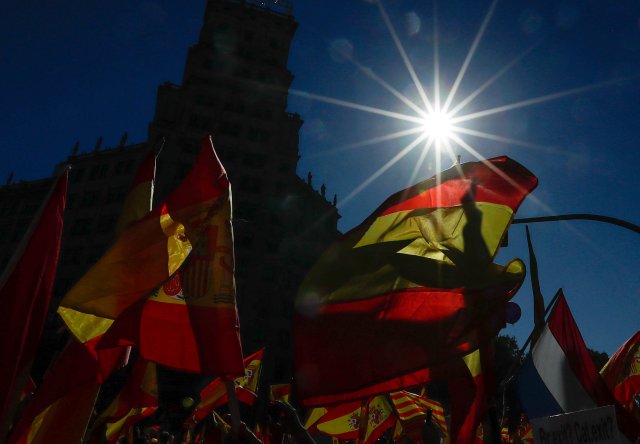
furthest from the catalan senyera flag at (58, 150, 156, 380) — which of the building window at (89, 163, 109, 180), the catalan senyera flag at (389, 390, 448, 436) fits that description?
the building window at (89, 163, 109, 180)

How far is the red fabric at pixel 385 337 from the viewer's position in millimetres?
4395

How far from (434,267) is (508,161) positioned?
1848 millimetres

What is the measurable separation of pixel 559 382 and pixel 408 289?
3.42 m

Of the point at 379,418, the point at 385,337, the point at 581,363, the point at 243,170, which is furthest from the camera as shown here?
the point at 243,170

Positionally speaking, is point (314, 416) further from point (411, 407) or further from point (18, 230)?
point (18, 230)

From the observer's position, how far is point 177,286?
5945 millimetres

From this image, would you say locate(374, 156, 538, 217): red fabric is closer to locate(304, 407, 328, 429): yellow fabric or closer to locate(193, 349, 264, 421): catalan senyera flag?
locate(193, 349, 264, 421): catalan senyera flag

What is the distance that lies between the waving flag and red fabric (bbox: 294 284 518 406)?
3.15 m

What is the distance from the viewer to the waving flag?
22.5ft

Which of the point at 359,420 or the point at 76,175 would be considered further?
the point at 76,175

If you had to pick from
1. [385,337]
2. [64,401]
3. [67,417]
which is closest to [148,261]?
[64,401]

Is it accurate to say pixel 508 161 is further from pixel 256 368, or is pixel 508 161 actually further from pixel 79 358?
pixel 256 368

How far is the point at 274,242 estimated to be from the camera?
49875mm

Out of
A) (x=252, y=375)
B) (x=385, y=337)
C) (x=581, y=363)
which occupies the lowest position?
(x=385, y=337)
